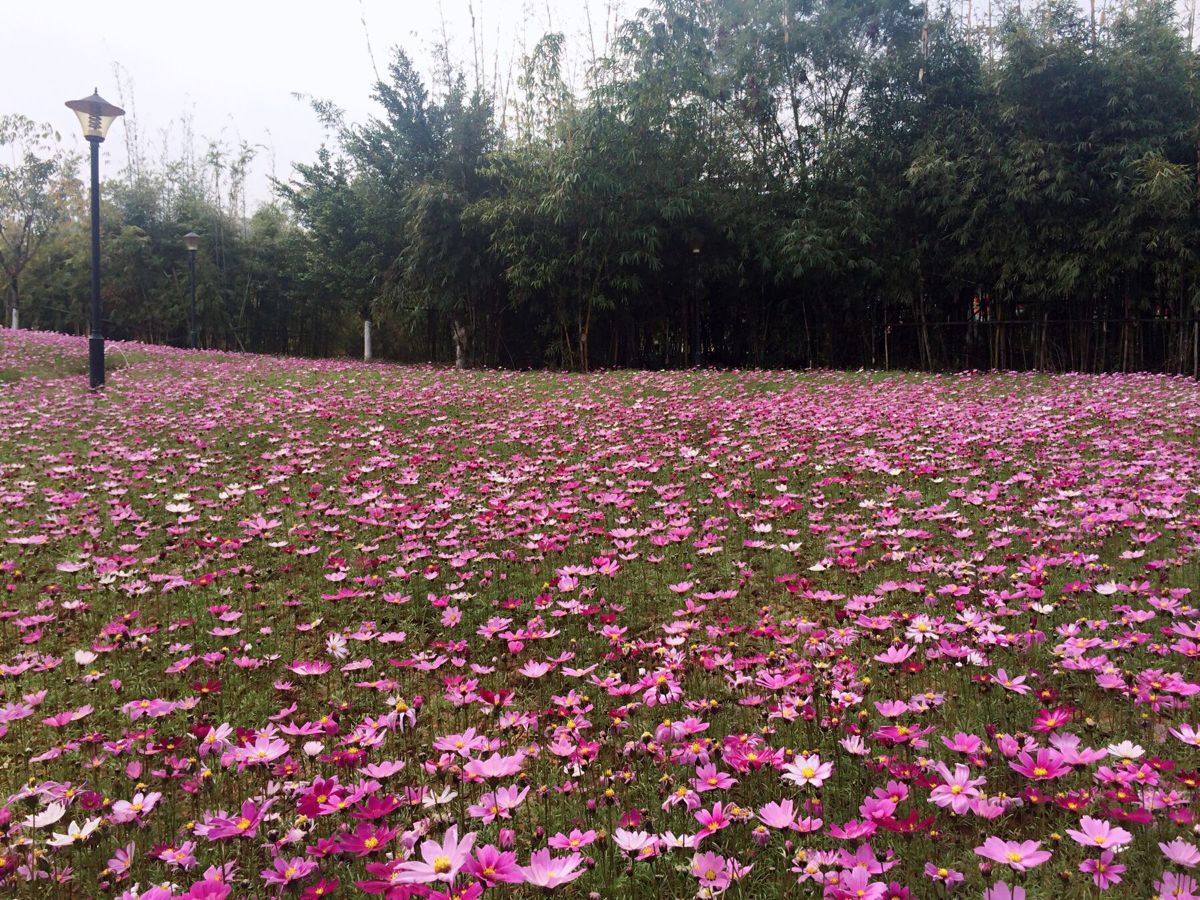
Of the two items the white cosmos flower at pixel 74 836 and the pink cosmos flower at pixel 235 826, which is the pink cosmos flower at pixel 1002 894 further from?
the white cosmos flower at pixel 74 836

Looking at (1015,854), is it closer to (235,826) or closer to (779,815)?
(779,815)

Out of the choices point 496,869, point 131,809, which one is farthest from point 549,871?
point 131,809

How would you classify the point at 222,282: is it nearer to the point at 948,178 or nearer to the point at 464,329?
the point at 464,329

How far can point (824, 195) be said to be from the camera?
13.4 m

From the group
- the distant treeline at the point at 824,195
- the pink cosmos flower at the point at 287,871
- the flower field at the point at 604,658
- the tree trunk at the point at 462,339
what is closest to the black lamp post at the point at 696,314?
the distant treeline at the point at 824,195

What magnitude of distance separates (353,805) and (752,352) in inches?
576

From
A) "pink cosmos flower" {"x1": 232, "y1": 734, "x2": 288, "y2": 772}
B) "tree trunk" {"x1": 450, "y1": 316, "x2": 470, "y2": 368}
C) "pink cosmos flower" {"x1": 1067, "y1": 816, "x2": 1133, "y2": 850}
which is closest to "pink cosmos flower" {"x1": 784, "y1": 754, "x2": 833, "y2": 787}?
"pink cosmos flower" {"x1": 1067, "y1": 816, "x2": 1133, "y2": 850}

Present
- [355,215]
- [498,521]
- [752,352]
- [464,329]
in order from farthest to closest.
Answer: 1. [355,215]
2. [464,329]
3. [752,352]
4. [498,521]

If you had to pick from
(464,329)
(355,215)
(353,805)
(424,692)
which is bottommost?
(424,692)

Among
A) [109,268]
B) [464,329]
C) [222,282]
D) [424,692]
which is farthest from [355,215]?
[424,692]

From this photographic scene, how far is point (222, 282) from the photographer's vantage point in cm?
2339

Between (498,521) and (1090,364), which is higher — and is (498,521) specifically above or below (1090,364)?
below

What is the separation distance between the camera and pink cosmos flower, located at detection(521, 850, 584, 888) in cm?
106

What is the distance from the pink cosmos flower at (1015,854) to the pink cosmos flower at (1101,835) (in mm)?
92
